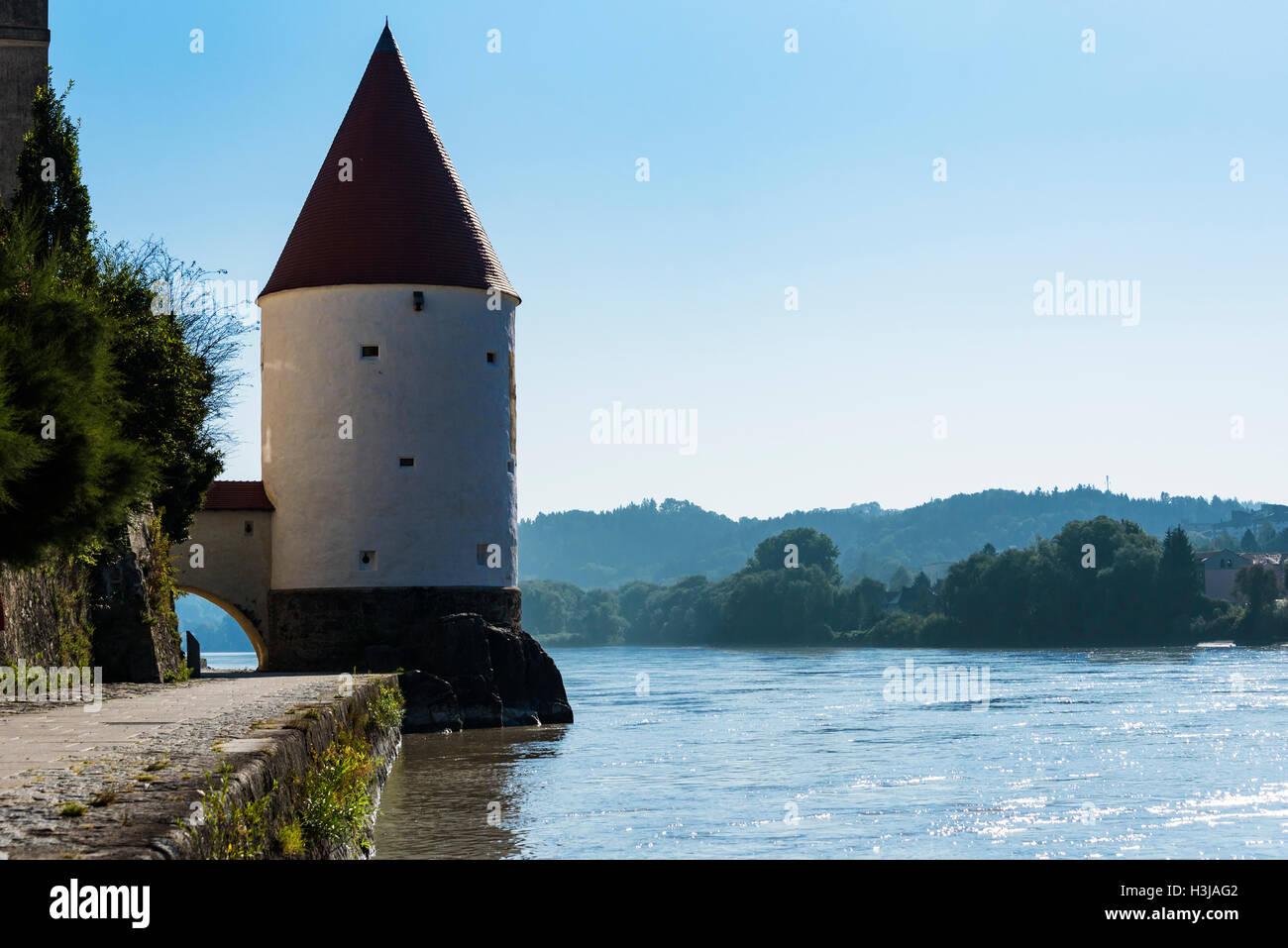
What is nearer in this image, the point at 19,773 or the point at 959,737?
the point at 19,773

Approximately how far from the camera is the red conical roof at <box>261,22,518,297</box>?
33781 millimetres

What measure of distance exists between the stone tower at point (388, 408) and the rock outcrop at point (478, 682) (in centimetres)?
77

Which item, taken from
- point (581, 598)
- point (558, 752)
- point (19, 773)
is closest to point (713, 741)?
point (558, 752)

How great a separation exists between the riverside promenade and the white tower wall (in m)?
15.3

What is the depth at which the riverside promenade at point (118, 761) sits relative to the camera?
6.29m

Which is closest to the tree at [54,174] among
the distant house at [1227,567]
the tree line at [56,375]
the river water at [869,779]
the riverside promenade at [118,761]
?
the tree line at [56,375]

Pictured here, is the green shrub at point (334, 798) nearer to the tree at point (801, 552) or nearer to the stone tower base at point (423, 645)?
the stone tower base at point (423, 645)

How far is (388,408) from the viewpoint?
3312cm

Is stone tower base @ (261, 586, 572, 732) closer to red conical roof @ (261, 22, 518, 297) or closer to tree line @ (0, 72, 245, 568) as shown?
red conical roof @ (261, 22, 518, 297)

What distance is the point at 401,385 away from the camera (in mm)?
33156

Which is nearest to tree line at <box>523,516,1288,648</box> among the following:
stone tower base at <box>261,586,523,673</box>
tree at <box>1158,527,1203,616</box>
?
tree at <box>1158,527,1203,616</box>

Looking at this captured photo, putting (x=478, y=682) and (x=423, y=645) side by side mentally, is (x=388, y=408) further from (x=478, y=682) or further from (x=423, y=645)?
(x=478, y=682)
